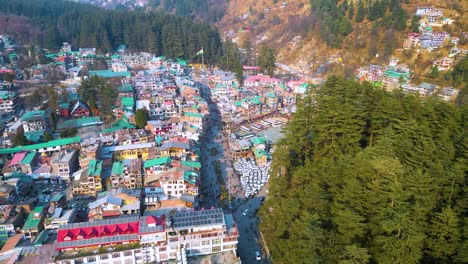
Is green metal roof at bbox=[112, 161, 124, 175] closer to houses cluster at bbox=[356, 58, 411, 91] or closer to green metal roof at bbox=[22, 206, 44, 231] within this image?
green metal roof at bbox=[22, 206, 44, 231]

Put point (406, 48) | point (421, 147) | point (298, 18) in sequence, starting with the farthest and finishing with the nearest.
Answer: point (298, 18) → point (406, 48) → point (421, 147)

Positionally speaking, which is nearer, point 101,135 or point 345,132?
point 345,132

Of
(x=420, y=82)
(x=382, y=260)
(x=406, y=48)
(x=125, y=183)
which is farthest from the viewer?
(x=406, y=48)

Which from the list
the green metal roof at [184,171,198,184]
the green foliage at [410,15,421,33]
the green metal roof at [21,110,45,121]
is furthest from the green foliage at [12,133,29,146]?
the green foliage at [410,15,421,33]

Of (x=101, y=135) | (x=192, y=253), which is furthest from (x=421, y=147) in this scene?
(x=101, y=135)

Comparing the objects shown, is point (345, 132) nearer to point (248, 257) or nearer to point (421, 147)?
point (421, 147)

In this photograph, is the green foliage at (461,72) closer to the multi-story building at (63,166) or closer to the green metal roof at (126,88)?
the green metal roof at (126,88)

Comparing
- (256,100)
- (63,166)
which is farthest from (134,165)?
(256,100)

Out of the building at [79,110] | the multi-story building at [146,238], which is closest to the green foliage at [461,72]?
the multi-story building at [146,238]
